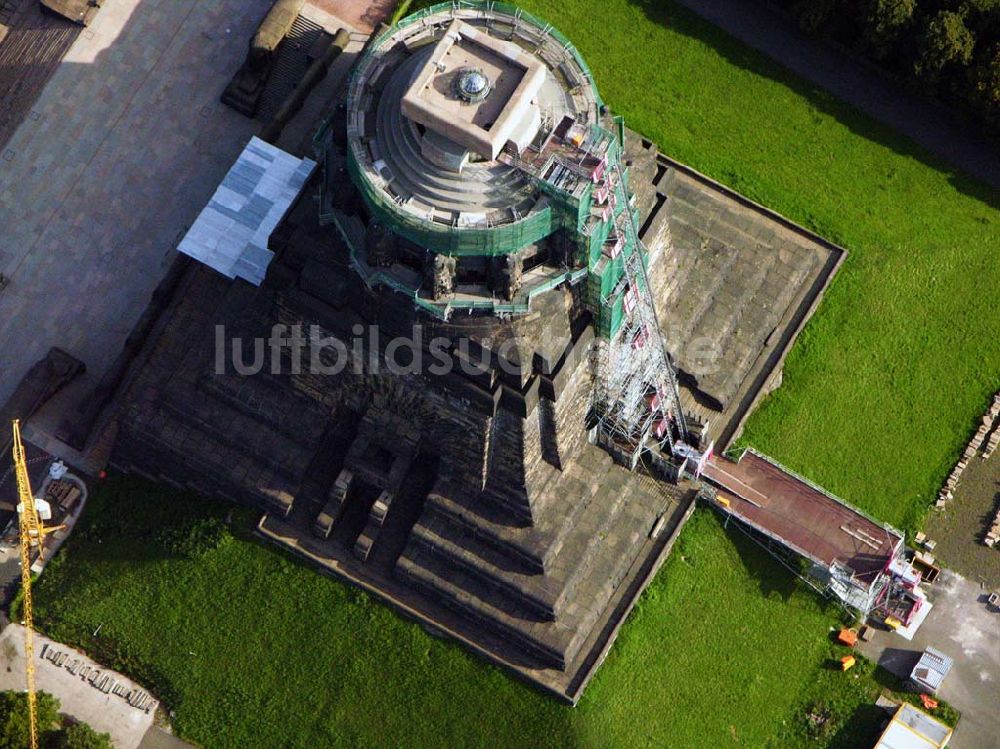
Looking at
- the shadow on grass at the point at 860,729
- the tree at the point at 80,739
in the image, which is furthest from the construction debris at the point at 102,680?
the shadow on grass at the point at 860,729

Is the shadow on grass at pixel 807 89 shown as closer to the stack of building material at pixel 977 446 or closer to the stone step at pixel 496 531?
the stack of building material at pixel 977 446

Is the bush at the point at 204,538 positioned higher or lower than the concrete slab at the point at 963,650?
lower

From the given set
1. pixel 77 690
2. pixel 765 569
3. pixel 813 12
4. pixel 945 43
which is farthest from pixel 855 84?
pixel 77 690

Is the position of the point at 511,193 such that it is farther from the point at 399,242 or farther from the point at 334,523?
the point at 334,523

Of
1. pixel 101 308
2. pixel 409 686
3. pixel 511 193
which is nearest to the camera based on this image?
pixel 511 193

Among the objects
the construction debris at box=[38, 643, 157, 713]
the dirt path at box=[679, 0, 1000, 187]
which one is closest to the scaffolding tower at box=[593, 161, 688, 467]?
the dirt path at box=[679, 0, 1000, 187]

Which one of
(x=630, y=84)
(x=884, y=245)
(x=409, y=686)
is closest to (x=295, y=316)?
(x=409, y=686)
